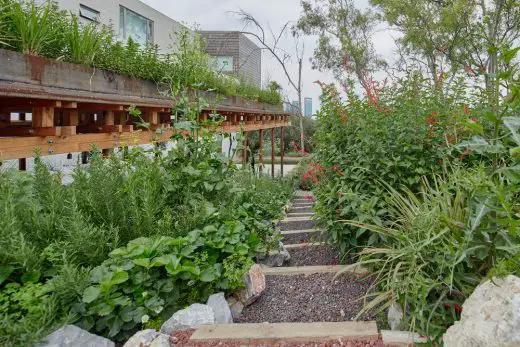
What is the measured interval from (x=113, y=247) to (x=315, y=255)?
1540 mm

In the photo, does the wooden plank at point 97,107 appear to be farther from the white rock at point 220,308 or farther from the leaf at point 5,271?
the white rock at point 220,308

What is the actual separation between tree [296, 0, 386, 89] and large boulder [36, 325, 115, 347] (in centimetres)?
1747

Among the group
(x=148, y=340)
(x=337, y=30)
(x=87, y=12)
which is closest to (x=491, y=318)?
(x=148, y=340)

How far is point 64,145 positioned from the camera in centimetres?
286

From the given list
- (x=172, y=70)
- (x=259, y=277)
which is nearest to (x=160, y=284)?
(x=259, y=277)

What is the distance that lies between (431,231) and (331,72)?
59.2 feet

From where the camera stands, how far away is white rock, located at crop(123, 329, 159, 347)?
1622 millimetres

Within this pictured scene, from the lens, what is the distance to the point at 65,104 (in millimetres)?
2750

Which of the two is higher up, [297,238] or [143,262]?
[143,262]

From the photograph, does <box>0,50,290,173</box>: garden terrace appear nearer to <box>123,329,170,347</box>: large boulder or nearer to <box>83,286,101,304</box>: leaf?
<box>83,286,101,304</box>: leaf

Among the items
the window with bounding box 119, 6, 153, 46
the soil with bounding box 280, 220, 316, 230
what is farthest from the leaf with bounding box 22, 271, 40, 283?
the window with bounding box 119, 6, 153, 46

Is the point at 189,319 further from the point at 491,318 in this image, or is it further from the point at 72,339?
the point at 491,318

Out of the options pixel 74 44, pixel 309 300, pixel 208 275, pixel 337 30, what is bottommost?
pixel 309 300

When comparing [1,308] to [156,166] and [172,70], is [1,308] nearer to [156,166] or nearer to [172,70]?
[156,166]
